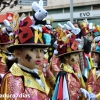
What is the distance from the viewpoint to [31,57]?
3496mm

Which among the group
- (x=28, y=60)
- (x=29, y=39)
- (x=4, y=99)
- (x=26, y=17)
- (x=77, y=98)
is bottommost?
(x=77, y=98)

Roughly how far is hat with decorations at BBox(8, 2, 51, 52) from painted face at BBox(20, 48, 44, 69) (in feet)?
0.19

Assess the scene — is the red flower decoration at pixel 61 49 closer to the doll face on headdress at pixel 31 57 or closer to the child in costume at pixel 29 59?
the child in costume at pixel 29 59

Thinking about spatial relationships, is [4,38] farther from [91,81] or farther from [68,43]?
[91,81]

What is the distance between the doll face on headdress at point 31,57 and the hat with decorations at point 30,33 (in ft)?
0.19

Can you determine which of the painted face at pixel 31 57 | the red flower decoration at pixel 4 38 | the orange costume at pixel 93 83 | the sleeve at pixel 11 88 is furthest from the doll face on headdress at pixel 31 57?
the red flower decoration at pixel 4 38

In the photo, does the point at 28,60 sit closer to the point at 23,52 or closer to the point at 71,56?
the point at 23,52

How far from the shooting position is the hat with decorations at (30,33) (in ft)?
11.5

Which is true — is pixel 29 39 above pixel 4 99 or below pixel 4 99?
above

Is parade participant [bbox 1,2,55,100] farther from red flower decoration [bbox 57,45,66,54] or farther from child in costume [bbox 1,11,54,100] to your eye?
red flower decoration [bbox 57,45,66,54]

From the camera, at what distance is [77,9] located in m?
24.8

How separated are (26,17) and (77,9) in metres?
21.5

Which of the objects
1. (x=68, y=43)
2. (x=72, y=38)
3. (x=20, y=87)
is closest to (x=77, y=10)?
(x=72, y=38)

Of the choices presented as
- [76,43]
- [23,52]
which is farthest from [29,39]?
[76,43]
